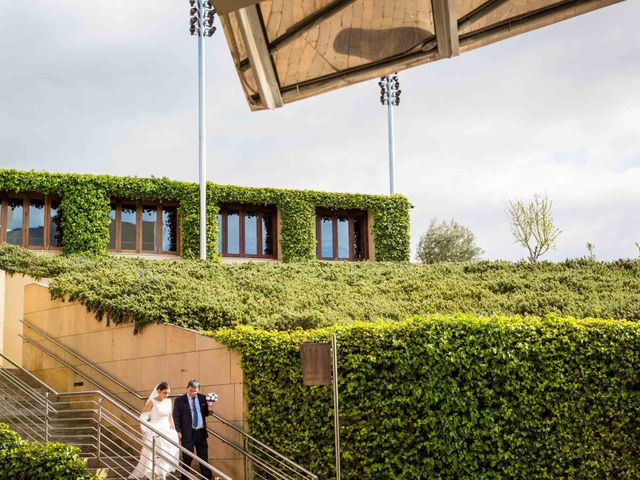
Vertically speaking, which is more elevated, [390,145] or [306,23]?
[390,145]

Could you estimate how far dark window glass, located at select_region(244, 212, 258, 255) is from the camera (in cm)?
3128

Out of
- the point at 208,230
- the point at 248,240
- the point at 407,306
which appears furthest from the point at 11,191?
the point at 407,306

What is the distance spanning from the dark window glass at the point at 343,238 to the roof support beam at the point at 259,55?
95.9 ft

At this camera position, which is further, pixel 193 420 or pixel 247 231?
pixel 247 231

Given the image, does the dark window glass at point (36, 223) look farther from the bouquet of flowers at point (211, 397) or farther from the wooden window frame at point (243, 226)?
the bouquet of flowers at point (211, 397)

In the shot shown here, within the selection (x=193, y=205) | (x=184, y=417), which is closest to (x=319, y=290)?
(x=184, y=417)

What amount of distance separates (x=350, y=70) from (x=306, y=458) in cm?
1017

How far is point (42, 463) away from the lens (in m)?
10.9

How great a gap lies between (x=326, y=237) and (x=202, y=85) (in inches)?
308

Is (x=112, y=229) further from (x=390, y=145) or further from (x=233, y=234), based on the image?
(x=390, y=145)

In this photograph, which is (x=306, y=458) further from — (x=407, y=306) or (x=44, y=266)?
(x=44, y=266)

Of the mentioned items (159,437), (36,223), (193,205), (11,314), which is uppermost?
(193,205)

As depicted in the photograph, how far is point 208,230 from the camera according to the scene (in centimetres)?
2967

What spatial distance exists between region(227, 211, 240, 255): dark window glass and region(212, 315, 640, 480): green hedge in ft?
61.6
